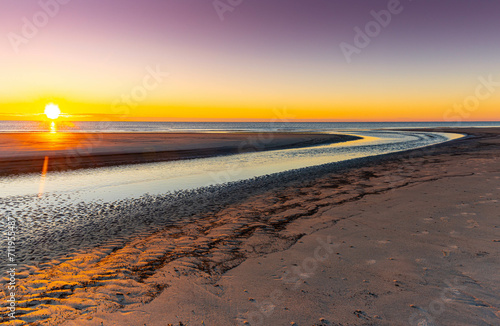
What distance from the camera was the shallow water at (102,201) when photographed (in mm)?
8195

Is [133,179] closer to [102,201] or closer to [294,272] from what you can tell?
[102,201]

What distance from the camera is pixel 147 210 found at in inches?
428

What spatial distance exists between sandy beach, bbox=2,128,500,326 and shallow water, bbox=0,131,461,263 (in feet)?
3.80

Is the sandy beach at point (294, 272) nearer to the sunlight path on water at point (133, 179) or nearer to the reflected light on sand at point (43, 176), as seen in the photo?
the sunlight path on water at point (133, 179)

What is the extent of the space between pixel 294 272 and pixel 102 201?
9.70m

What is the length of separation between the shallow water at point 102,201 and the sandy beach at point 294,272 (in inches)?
45.6

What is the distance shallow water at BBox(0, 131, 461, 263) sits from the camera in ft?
26.9

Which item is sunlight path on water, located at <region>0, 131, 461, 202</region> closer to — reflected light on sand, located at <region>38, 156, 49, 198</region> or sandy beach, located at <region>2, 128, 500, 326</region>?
reflected light on sand, located at <region>38, 156, 49, 198</region>

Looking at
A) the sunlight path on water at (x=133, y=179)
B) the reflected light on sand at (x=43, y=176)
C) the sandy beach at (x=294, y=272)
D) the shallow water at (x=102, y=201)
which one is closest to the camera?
the sandy beach at (x=294, y=272)

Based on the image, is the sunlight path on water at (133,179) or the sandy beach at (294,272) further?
the sunlight path on water at (133,179)

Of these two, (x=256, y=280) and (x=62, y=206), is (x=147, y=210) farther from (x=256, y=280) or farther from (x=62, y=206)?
(x=256, y=280)

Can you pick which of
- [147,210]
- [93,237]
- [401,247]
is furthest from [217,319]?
[147,210]

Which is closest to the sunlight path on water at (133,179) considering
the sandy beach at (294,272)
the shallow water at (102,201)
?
the shallow water at (102,201)

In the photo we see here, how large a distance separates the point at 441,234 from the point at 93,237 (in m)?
9.30
